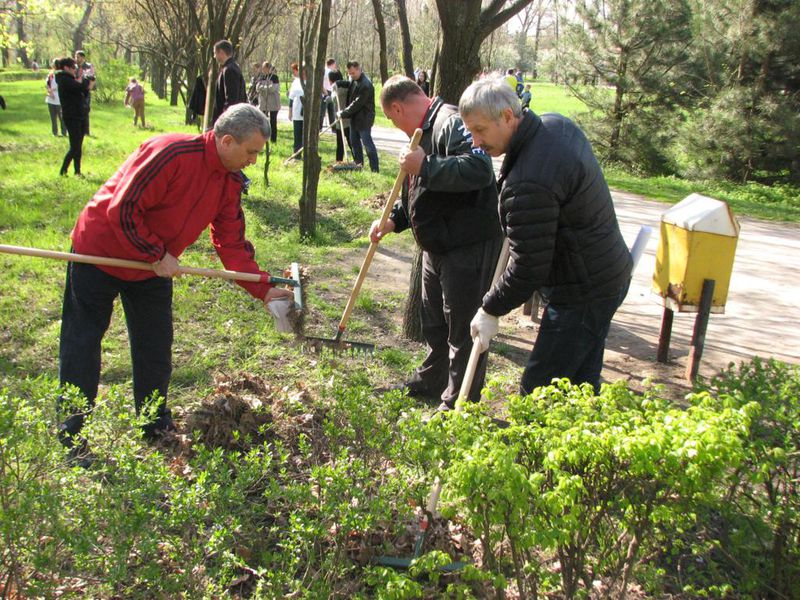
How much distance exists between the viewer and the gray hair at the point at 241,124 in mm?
3480

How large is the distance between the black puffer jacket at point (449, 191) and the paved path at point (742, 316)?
7.76ft

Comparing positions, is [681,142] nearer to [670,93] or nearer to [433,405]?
A: [670,93]

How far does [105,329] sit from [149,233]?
634 millimetres

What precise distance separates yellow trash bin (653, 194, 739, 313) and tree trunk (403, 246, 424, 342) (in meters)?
1.85

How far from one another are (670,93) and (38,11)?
17.0 metres

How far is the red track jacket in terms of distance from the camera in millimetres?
3475

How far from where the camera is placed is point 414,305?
18.6 feet

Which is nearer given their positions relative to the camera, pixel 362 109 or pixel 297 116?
pixel 362 109

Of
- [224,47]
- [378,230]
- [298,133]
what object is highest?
[224,47]

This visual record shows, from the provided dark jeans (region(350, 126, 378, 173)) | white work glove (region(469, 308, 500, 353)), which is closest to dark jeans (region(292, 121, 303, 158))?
dark jeans (region(350, 126, 378, 173))

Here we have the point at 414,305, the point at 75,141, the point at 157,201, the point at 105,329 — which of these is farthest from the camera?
the point at 75,141

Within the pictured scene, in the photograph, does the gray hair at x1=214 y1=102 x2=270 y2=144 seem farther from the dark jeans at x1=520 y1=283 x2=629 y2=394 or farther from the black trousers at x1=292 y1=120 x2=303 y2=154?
the black trousers at x1=292 y1=120 x2=303 y2=154

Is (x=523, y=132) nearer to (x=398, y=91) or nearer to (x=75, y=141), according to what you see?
(x=398, y=91)

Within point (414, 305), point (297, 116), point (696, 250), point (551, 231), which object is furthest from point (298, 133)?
point (551, 231)
